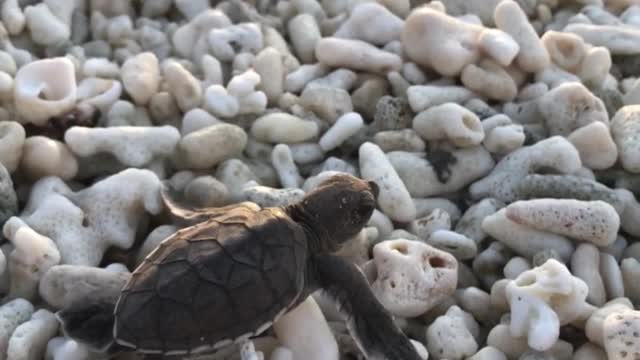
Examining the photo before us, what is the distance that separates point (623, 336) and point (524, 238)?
25 cm

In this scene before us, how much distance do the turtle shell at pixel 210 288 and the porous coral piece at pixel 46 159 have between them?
0.36 m

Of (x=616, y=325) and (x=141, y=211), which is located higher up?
(x=616, y=325)

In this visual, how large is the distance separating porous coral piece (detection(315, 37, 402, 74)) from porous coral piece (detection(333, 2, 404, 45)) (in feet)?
0.20

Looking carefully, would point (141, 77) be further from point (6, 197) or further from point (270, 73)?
point (6, 197)

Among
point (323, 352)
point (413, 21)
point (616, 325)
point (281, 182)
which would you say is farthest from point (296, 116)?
point (616, 325)

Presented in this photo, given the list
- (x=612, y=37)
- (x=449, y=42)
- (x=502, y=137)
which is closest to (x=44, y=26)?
(x=449, y=42)

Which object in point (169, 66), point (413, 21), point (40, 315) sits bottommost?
point (40, 315)

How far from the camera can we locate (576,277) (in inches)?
47.7

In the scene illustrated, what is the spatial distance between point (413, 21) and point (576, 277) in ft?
1.99

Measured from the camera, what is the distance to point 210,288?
→ 3.43 ft

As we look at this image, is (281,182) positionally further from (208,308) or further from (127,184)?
(208,308)

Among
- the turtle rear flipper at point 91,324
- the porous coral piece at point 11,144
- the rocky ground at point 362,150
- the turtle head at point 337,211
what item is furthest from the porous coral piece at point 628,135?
the porous coral piece at point 11,144

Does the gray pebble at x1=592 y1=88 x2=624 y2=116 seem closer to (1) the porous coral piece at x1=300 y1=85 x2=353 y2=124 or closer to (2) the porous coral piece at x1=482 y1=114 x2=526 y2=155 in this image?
(2) the porous coral piece at x1=482 y1=114 x2=526 y2=155

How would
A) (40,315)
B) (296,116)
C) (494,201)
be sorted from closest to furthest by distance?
1. (40,315)
2. (494,201)
3. (296,116)
